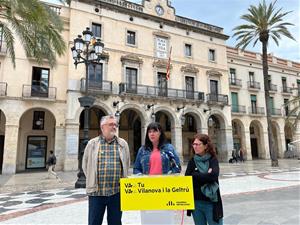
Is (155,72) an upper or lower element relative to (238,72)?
lower

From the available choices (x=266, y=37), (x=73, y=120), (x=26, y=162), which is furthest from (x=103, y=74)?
(x=266, y=37)

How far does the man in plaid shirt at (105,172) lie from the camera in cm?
303

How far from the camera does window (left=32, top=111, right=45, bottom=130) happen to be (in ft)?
65.1

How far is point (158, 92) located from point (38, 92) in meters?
9.80

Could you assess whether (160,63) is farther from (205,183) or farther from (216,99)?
(205,183)

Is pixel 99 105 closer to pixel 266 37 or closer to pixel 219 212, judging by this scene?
pixel 266 37

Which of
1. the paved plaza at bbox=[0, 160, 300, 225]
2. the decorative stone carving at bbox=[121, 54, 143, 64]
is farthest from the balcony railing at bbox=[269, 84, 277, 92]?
the paved plaza at bbox=[0, 160, 300, 225]

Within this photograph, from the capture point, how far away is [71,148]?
17.5m

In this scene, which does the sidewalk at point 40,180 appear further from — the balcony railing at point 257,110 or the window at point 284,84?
the window at point 284,84

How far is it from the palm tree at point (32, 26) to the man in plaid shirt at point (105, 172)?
804 cm

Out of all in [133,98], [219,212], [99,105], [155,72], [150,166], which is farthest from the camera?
[155,72]

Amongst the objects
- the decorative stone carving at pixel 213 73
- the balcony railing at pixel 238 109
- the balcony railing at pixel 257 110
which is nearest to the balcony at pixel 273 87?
the balcony railing at pixel 257 110

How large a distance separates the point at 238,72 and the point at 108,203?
2885 centimetres

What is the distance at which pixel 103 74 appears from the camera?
19.7 meters
